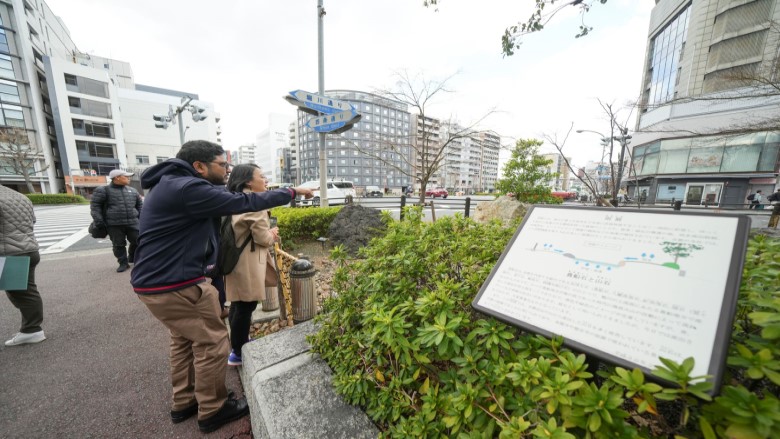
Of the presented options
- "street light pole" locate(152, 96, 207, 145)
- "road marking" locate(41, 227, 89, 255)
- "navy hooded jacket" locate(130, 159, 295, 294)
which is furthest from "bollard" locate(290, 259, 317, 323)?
"street light pole" locate(152, 96, 207, 145)

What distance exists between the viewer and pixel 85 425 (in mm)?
2137

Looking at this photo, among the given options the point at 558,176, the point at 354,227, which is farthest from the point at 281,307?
the point at 558,176

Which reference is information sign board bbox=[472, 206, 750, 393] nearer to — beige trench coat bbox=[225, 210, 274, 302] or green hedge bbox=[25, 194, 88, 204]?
beige trench coat bbox=[225, 210, 274, 302]

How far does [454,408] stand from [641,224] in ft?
3.60

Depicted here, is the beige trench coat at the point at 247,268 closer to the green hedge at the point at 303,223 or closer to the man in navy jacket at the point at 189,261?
the man in navy jacket at the point at 189,261

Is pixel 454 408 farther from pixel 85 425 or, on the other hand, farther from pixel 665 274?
pixel 85 425

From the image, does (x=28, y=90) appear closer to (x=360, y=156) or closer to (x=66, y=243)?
(x=66, y=243)

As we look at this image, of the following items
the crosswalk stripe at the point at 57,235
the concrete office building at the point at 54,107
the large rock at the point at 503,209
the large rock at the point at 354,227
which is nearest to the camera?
the large rock at the point at 354,227

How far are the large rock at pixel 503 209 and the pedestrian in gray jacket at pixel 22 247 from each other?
31.1 ft

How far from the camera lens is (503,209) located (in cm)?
980

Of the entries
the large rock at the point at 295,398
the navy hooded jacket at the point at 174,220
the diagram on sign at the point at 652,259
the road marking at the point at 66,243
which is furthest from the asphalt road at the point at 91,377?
the road marking at the point at 66,243

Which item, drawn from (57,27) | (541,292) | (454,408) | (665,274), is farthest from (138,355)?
(57,27)

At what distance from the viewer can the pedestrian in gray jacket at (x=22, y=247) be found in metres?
2.87

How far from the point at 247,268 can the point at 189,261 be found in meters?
0.63
